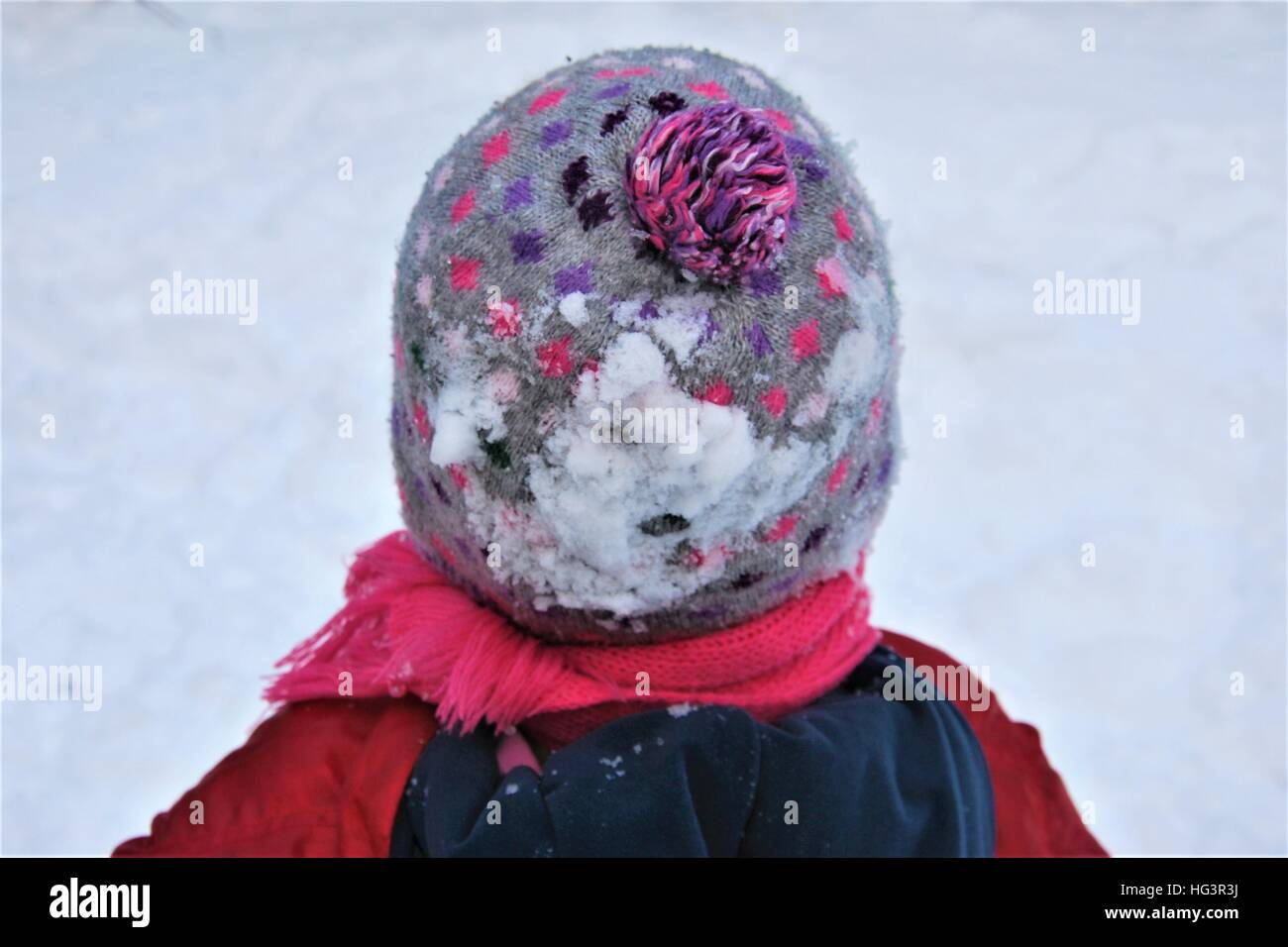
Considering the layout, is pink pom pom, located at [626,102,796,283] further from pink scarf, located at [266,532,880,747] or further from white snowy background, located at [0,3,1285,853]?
white snowy background, located at [0,3,1285,853]

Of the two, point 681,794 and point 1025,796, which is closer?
point 681,794

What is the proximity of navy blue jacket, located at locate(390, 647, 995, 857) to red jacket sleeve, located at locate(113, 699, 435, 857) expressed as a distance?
0.08ft

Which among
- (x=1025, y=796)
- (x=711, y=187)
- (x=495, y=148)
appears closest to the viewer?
(x=711, y=187)

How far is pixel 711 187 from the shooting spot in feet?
2.37

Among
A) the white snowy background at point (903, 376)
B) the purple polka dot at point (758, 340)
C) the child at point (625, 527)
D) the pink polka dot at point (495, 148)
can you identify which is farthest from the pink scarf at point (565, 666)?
the white snowy background at point (903, 376)

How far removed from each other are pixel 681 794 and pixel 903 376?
51.6 inches

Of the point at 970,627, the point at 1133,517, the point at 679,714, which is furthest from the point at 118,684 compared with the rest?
the point at 1133,517

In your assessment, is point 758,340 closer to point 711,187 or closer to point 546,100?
point 711,187

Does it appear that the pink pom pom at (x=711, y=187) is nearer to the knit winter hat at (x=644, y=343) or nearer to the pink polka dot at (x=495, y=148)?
the knit winter hat at (x=644, y=343)

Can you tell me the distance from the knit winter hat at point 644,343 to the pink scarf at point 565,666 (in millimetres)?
29

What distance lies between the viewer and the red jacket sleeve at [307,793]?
0.92 m

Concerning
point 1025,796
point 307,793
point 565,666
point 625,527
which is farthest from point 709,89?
point 1025,796

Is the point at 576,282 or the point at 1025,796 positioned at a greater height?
the point at 576,282

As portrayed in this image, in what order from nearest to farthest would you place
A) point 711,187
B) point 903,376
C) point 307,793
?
point 711,187
point 307,793
point 903,376
